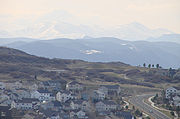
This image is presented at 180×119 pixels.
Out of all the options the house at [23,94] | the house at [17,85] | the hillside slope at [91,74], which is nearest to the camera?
the house at [23,94]

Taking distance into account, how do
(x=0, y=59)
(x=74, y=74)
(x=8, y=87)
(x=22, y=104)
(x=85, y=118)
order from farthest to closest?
(x=0, y=59) < (x=74, y=74) < (x=8, y=87) < (x=22, y=104) < (x=85, y=118)

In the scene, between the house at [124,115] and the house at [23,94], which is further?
the house at [23,94]

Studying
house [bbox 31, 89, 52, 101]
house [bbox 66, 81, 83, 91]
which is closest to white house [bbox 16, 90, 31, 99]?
house [bbox 31, 89, 52, 101]

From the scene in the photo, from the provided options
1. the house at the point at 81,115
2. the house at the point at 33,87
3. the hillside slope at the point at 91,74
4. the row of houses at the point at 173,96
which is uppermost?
the hillside slope at the point at 91,74

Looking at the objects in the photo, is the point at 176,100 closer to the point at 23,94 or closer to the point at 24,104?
the point at 23,94

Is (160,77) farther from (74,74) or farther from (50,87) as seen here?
(50,87)

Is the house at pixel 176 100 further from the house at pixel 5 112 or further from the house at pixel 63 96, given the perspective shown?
the house at pixel 5 112

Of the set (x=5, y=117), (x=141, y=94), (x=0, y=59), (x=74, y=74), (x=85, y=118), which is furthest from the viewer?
(x=0, y=59)

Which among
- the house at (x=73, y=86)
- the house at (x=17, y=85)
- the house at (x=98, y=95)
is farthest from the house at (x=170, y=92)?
the house at (x=17, y=85)

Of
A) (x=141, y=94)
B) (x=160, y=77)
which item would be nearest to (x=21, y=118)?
(x=141, y=94)
